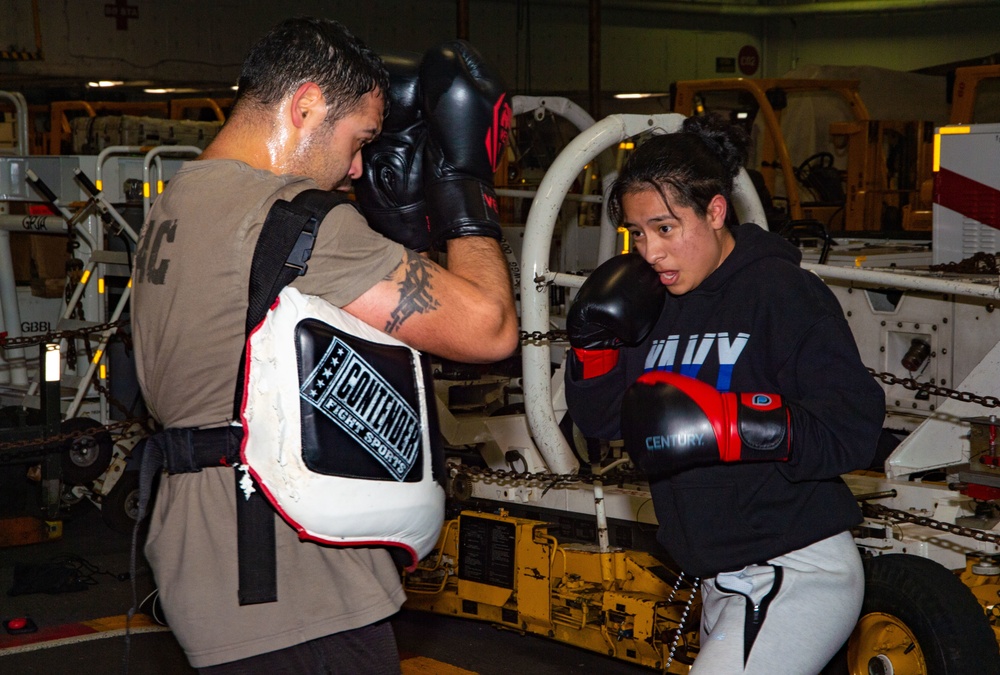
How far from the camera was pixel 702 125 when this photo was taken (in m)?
2.82

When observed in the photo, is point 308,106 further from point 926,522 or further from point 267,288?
point 926,522

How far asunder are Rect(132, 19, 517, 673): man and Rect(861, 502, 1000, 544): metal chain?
8.28 ft

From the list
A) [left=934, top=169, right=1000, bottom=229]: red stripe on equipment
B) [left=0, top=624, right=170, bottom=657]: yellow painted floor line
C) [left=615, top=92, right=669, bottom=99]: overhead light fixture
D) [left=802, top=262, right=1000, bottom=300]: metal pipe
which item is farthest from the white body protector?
[left=615, top=92, right=669, bottom=99]: overhead light fixture

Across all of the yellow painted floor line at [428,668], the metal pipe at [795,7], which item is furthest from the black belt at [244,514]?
the metal pipe at [795,7]

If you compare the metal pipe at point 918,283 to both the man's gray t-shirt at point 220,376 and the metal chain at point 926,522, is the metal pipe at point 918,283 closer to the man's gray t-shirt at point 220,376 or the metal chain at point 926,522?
the metal chain at point 926,522

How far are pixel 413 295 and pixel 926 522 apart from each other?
2744 millimetres

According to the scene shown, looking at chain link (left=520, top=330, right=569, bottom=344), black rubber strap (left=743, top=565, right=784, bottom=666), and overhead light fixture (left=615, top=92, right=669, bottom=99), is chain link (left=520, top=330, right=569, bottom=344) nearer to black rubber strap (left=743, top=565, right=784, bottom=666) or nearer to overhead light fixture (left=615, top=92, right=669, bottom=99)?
black rubber strap (left=743, top=565, right=784, bottom=666)

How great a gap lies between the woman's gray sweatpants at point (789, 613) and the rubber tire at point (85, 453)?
6008 millimetres

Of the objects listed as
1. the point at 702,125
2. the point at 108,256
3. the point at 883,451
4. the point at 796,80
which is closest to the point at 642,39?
the point at 796,80

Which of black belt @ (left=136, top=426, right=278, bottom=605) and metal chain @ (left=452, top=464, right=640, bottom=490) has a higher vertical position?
black belt @ (left=136, top=426, right=278, bottom=605)

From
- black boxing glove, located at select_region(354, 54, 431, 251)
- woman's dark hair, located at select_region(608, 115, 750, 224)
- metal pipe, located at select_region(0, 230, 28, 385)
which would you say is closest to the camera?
black boxing glove, located at select_region(354, 54, 431, 251)

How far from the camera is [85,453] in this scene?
301 inches

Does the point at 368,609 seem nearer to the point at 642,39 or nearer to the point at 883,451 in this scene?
the point at 883,451

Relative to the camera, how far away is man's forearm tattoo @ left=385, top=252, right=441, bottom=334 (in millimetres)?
2033
